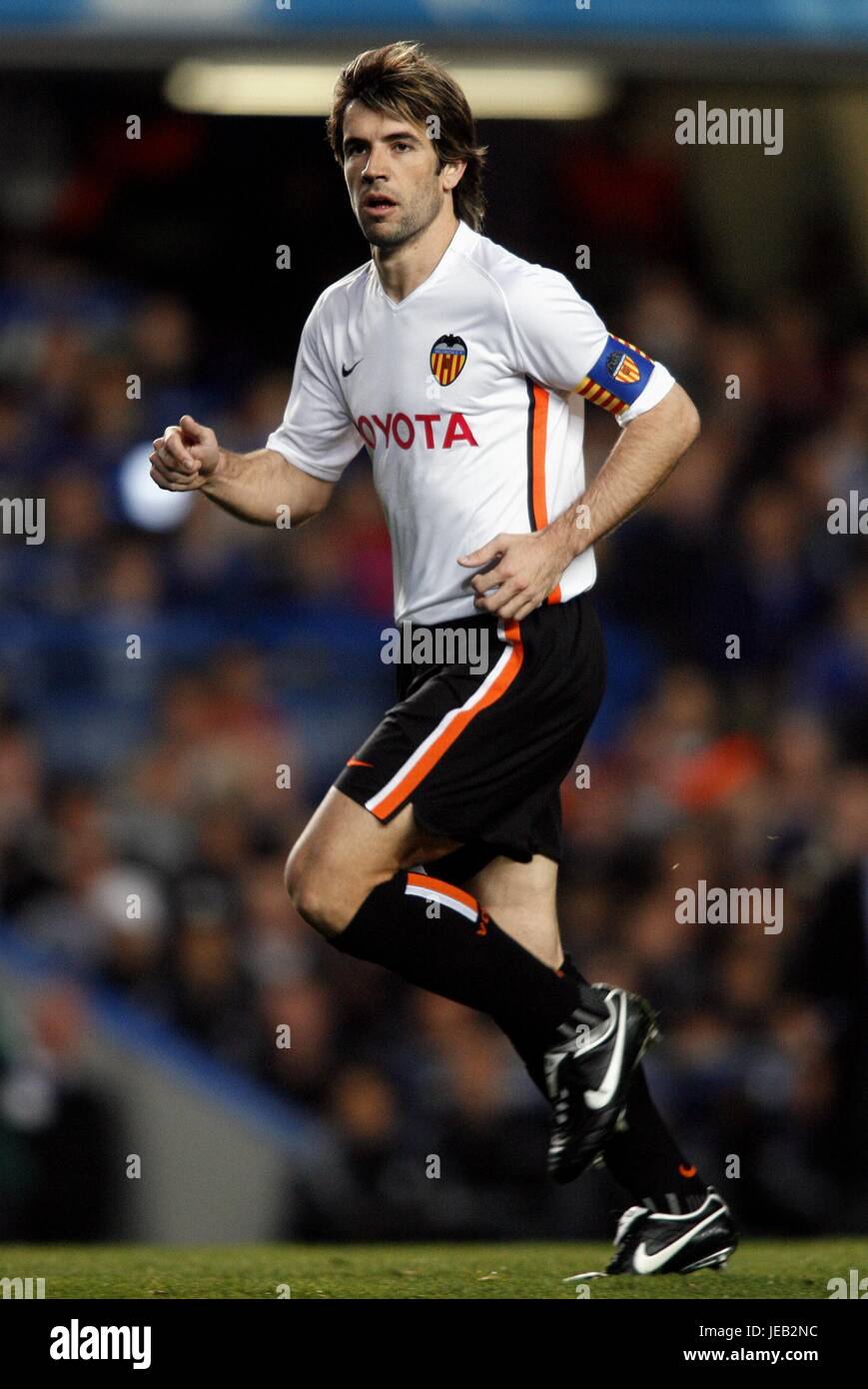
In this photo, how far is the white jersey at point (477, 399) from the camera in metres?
3.52

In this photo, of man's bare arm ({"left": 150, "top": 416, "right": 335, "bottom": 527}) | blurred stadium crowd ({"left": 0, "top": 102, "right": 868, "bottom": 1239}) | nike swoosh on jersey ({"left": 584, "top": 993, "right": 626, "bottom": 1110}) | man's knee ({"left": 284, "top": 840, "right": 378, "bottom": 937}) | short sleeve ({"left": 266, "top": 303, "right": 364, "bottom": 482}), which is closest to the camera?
man's knee ({"left": 284, "top": 840, "right": 378, "bottom": 937})

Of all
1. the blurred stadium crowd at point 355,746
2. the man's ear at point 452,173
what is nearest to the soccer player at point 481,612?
the man's ear at point 452,173

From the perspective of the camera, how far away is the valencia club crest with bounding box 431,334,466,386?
140 inches

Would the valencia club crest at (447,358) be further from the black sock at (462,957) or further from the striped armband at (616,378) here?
the black sock at (462,957)

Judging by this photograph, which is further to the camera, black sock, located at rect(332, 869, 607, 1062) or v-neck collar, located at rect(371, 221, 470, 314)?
v-neck collar, located at rect(371, 221, 470, 314)

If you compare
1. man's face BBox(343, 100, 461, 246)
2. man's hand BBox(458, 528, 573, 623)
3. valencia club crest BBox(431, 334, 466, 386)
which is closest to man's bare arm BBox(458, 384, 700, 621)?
man's hand BBox(458, 528, 573, 623)

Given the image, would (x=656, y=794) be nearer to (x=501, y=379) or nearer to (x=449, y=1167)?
(x=449, y=1167)

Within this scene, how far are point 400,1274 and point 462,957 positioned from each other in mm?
731

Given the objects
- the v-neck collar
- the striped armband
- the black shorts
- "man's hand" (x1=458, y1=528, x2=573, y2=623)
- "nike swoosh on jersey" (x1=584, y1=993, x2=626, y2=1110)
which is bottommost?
"nike swoosh on jersey" (x1=584, y1=993, x2=626, y2=1110)

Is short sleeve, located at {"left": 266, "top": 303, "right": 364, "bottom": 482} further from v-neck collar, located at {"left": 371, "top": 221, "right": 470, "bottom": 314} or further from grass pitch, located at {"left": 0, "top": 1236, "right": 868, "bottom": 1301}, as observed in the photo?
grass pitch, located at {"left": 0, "top": 1236, "right": 868, "bottom": 1301}

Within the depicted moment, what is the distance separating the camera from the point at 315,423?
12.7 ft

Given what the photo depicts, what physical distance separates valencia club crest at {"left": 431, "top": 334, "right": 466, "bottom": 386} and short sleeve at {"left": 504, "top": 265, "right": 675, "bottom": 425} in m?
0.11

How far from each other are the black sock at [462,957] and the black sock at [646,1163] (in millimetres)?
120

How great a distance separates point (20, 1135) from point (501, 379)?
345 cm
